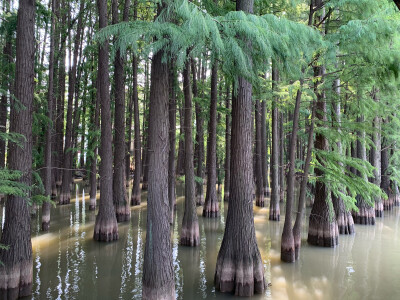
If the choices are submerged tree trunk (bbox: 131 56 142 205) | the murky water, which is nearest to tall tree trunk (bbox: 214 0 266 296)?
the murky water

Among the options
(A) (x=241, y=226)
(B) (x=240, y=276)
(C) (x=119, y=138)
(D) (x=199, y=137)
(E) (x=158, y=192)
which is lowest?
(B) (x=240, y=276)

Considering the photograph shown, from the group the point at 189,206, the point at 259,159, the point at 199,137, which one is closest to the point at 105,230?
the point at 189,206

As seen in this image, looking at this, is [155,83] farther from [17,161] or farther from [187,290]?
[187,290]

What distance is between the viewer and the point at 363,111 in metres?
9.70

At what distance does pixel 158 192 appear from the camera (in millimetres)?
6125

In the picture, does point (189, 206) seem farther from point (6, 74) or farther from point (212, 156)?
point (6, 74)

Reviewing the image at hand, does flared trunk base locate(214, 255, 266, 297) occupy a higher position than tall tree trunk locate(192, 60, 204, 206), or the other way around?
tall tree trunk locate(192, 60, 204, 206)

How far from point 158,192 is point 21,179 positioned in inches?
119

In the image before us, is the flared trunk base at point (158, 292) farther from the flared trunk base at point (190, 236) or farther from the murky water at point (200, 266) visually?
the flared trunk base at point (190, 236)

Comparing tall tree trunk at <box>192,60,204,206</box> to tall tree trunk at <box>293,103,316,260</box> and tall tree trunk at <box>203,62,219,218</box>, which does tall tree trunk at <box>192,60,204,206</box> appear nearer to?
tall tree trunk at <box>203,62,219,218</box>

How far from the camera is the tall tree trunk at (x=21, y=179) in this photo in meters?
6.68

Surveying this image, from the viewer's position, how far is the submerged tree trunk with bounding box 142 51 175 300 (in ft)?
19.9

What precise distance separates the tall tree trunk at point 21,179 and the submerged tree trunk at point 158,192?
2.75 m

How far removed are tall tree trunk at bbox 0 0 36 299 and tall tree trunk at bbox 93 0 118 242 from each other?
174 inches
